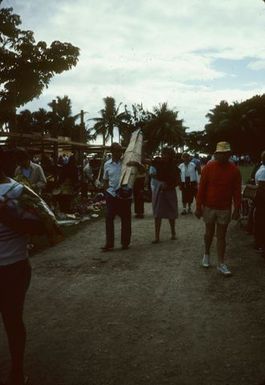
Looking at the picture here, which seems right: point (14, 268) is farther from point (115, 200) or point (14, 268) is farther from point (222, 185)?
point (115, 200)

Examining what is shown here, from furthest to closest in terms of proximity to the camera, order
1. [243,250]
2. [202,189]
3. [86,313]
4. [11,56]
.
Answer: [11,56]
[243,250]
[202,189]
[86,313]

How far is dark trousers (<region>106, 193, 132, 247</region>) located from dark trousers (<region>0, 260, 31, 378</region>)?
564 centimetres

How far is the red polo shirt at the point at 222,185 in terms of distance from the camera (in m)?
7.27

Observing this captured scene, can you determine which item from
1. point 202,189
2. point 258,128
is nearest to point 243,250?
point 202,189

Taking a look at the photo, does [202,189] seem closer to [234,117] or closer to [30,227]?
[30,227]

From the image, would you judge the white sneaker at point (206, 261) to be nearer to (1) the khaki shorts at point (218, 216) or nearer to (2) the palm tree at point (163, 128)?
(1) the khaki shorts at point (218, 216)

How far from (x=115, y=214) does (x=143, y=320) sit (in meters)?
4.19

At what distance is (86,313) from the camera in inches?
215

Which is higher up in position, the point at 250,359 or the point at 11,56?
the point at 11,56

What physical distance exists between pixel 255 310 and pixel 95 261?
3342 mm

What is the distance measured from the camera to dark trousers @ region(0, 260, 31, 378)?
347 centimetres

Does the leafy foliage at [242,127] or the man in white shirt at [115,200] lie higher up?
the leafy foliage at [242,127]

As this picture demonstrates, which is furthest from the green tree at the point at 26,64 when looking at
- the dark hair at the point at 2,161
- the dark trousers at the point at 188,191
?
the dark hair at the point at 2,161

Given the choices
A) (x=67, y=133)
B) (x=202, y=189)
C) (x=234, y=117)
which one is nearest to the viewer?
(x=202, y=189)
